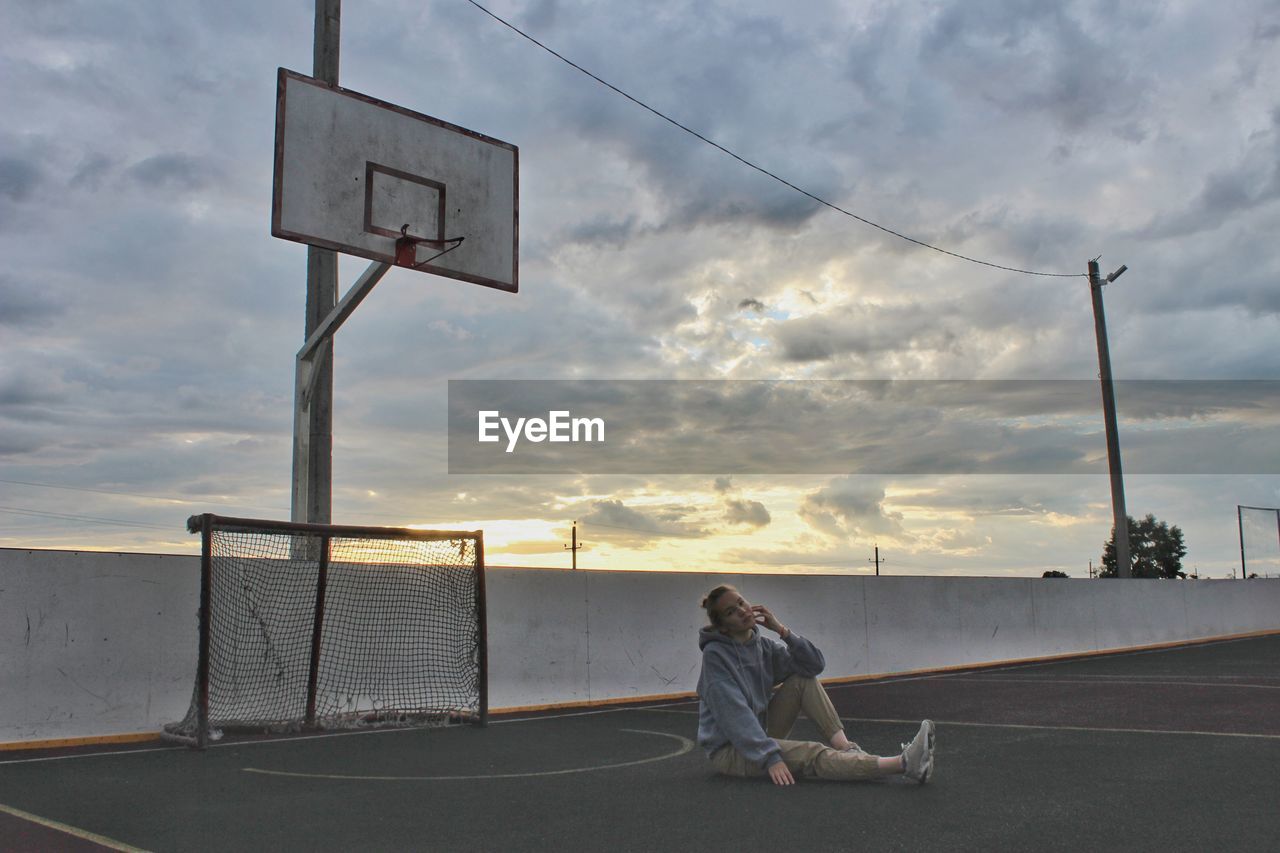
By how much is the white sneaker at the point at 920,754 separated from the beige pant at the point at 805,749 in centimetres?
17

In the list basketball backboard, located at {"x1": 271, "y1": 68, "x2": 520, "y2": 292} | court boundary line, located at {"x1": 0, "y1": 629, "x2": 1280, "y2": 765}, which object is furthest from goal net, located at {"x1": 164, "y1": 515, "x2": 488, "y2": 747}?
basketball backboard, located at {"x1": 271, "y1": 68, "x2": 520, "y2": 292}

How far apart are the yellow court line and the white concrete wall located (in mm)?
3284

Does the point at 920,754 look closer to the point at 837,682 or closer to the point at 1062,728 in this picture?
the point at 1062,728

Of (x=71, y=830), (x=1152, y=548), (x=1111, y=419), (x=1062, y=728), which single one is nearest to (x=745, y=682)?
(x=71, y=830)

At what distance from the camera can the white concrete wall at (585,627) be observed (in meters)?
9.08

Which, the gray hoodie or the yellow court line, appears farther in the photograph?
the gray hoodie

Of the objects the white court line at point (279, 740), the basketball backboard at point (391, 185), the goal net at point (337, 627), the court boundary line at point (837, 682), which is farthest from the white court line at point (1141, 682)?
the basketball backboard at point (391, 185)

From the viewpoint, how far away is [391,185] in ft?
37.9

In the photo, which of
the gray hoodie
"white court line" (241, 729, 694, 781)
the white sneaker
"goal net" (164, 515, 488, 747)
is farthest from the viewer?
"goal net" (164, 515, 488, 747)

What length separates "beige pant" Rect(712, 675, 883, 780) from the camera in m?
5.80

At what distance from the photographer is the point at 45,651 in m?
9.03

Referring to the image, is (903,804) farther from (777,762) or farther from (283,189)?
(283,189)

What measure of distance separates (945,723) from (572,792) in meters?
4.48

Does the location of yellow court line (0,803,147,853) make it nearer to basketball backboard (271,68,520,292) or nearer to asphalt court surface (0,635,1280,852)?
asphalt court surface (0,635,1280,852)
